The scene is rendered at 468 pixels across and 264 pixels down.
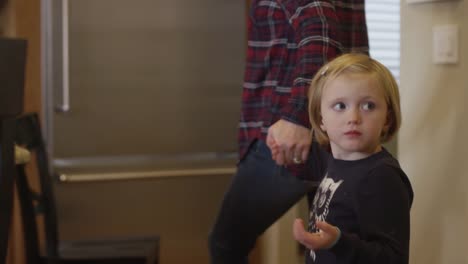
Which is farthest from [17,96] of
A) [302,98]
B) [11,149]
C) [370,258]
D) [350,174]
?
[370,258]

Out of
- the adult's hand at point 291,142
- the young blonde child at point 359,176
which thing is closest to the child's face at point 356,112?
the young blonde child at point 359,176

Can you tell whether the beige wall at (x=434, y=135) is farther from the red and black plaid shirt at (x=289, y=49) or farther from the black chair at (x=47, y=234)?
the black chair at (x=47, y=234)

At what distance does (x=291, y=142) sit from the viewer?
57.7 inches

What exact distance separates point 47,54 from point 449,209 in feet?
5.24

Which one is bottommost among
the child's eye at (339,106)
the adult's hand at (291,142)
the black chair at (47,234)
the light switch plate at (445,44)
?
the black chair at (47,234)

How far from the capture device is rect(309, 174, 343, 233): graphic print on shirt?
1.20 m

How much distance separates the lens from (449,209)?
1602 mm

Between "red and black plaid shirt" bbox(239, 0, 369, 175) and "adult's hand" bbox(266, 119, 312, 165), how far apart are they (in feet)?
0.06

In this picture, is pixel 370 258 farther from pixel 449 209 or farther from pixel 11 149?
pixel 11 149

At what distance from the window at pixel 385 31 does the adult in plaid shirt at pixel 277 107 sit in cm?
129

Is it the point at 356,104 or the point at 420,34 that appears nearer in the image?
the point at 356,104

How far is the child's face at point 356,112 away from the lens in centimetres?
115

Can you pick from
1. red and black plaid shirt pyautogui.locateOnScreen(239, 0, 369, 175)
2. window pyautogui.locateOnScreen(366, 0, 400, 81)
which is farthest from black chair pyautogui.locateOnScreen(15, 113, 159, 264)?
window pyautogui.locateOnScreen(366, 0, 400, 81)

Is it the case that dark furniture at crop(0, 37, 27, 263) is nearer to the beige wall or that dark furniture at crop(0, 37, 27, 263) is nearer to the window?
the beige wall
